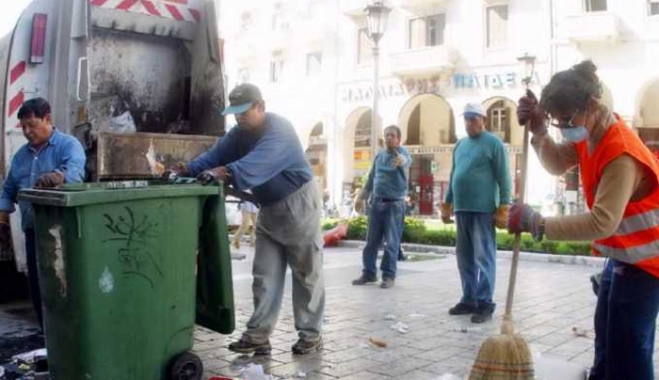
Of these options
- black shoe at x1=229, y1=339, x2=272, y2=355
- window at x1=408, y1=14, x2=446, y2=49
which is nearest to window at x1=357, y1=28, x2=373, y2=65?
window at x1=408, y1=14, x2=446, y2=49

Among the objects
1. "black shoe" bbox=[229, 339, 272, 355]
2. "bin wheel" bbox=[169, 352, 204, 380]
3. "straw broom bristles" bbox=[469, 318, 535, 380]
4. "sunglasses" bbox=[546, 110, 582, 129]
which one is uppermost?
"sunglasses" bbox=[546, 110, 582, 129]

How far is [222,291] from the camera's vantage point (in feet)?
12.1

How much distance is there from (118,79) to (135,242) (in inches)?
124

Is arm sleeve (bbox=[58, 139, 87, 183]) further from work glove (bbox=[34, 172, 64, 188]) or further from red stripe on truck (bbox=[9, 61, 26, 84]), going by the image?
red stripe on truck (bbox=[9, 61, 26, 84])

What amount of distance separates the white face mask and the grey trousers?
1.88 metres

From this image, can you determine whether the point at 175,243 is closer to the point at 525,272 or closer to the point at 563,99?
the point at 563,99

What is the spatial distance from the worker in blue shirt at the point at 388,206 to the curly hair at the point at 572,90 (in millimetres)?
4599

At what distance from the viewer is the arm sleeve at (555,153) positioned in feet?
10.3

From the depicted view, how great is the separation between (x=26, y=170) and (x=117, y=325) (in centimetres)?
184

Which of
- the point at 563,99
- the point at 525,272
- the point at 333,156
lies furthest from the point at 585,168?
the point at 333,156

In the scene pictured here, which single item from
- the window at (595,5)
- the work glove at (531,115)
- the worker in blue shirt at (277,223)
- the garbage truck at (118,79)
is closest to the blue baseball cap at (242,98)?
the worker in blue shirt at (277,223)

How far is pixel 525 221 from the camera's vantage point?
8.79 feet

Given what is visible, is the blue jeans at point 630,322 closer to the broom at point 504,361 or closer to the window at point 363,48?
the broom at point 504,361

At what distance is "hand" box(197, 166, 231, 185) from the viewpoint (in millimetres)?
3527
